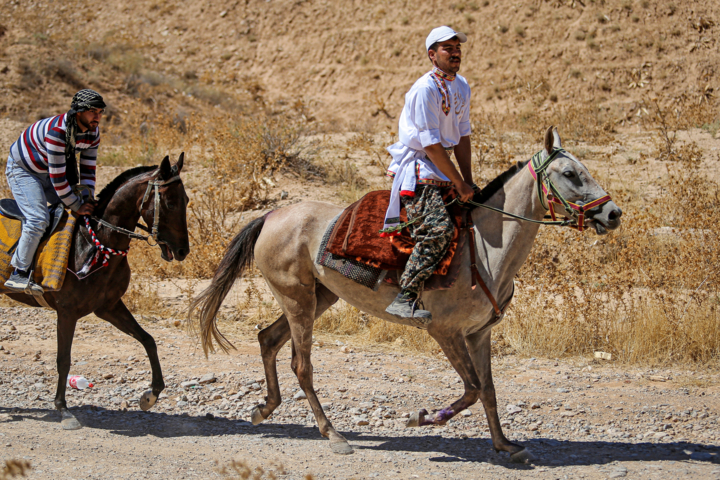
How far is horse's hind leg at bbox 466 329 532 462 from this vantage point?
4566 mm

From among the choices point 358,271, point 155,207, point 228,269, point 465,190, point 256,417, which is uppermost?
point 465,190

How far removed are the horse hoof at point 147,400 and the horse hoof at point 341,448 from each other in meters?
1.77

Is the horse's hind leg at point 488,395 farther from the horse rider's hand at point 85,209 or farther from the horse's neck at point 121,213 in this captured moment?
the horse rider's hand at point 85,209

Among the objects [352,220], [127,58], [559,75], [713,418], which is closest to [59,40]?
[127,58]

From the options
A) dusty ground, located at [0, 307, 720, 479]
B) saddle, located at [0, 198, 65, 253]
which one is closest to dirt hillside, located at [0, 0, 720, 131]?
dusty ground, located at [0, 307, 720, 479]

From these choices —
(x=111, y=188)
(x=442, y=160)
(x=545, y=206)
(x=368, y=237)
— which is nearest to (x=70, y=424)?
(x=111, y=188)

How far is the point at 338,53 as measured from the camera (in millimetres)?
27047

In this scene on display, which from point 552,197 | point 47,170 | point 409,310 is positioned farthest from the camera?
point 47,170

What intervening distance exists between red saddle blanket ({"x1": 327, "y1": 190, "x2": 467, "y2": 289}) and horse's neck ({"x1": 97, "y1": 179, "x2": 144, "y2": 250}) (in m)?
1.91

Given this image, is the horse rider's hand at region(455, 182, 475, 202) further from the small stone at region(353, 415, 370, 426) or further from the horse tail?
the small stone at region(353, 415, 370, 426)

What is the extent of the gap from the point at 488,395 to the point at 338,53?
79.5 ft

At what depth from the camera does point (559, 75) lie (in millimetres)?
21391

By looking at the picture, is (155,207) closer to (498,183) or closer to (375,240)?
(375,240)

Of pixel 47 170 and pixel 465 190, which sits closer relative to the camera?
pixel 465 190
